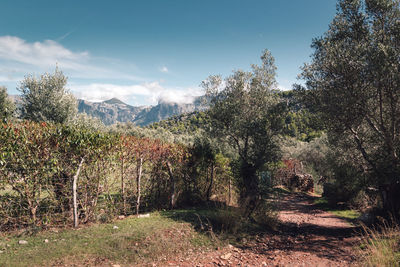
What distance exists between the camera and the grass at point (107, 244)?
465cm

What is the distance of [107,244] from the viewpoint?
5.41 m

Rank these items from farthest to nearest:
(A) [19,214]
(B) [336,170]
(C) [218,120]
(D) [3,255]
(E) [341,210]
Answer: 1. (B) [336,170]
2. (E) [341,210]
3. (C) [218,120]
4. (A) [19,214]
5. (D) [3,255]

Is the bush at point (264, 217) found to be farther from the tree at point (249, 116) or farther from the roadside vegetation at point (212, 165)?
the tree at point (249, 116)

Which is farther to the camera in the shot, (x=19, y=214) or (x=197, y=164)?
(x=197, y=164)

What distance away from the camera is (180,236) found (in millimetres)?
6484

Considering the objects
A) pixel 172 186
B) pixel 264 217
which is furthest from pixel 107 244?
pixel 264 217

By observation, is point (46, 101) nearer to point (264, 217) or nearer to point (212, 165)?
point (212, 165)

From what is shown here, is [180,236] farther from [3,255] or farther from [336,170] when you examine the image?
[336,170]

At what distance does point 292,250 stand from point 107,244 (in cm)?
578

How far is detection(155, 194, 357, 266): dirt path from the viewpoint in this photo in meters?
5.74

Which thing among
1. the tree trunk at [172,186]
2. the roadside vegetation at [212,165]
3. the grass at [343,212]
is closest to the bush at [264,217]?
the roadside vegetation at [212,165]

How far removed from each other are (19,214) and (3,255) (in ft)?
5.20

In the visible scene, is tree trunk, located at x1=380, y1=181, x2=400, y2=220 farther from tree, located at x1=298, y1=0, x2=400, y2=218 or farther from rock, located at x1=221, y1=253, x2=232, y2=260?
rock, located at x1=221, y1=253, x2=232, y2=260

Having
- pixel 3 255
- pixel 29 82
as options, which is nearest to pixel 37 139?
pixel 3 255
